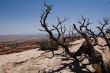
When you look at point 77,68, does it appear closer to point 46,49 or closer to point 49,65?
point 49,65

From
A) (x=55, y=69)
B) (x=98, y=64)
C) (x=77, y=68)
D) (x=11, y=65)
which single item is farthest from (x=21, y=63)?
(x=98, y=64)

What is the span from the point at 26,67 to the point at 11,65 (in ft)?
5.57

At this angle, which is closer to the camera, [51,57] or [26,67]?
[26,67]

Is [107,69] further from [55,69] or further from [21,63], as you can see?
[21,63]

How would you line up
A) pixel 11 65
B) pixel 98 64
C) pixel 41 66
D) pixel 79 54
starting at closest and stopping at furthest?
pixel 98 64, pixel 41 66, pixel 11 65, pixel 79 54

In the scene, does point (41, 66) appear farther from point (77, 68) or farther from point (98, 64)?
point (98, 64)

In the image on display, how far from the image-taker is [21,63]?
15.8 metres

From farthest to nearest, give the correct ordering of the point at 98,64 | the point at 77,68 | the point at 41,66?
1. the point at 41,66
2. the point at 77,68
3. the point at 98,64

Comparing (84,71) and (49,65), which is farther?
(49,65)

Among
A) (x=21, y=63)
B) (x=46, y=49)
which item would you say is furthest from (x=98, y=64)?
(x=46, y=49)

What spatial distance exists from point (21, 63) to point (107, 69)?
7.27m

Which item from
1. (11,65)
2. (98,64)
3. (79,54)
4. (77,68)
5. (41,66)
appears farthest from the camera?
(79,54)

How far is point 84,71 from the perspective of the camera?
12477 millimetres

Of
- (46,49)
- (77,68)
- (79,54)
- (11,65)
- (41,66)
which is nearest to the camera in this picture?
(77,68)
